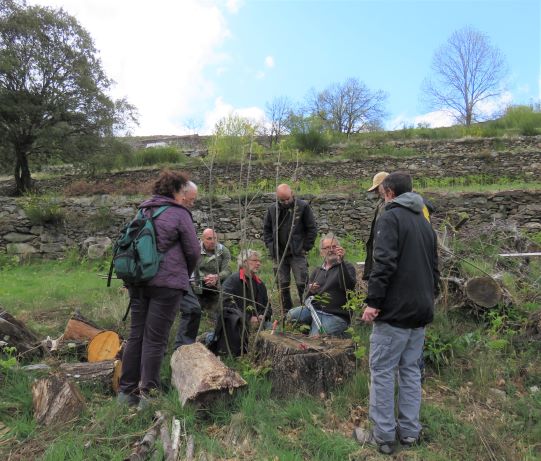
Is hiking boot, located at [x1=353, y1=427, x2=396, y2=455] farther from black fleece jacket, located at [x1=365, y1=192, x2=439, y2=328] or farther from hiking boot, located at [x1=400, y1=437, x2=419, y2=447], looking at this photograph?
black fleece jacket, located at [x1=365, y1=192, x2=439, y2=328]

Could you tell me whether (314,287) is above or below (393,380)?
above

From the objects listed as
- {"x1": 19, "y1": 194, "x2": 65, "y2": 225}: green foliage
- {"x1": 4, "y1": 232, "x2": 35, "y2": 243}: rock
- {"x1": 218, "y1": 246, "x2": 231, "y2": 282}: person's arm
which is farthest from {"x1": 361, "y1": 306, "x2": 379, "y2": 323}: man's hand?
{"x1": 4, "y1": 232, "x2": 35, "y2": 243}: rock

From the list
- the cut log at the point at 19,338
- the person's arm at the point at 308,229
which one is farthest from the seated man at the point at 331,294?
the cut log at the point at 19,338

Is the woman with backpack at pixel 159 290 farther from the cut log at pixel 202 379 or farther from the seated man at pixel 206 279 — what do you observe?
the seated man at pixel 206 279

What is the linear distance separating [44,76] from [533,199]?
14674 millimetres

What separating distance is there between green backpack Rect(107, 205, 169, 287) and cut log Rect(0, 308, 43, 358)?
173cm

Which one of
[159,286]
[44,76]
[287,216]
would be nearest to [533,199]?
[287,216]

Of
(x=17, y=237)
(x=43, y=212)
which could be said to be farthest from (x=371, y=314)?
(x=17, y=237)

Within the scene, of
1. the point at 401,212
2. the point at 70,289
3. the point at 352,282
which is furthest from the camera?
the point at 70,289

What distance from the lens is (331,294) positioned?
4547 mm

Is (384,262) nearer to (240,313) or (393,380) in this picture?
(393,380)

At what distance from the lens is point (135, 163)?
17.0 m

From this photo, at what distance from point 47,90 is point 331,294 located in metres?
13.1

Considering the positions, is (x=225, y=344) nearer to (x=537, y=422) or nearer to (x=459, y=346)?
(x=459, y=346)
